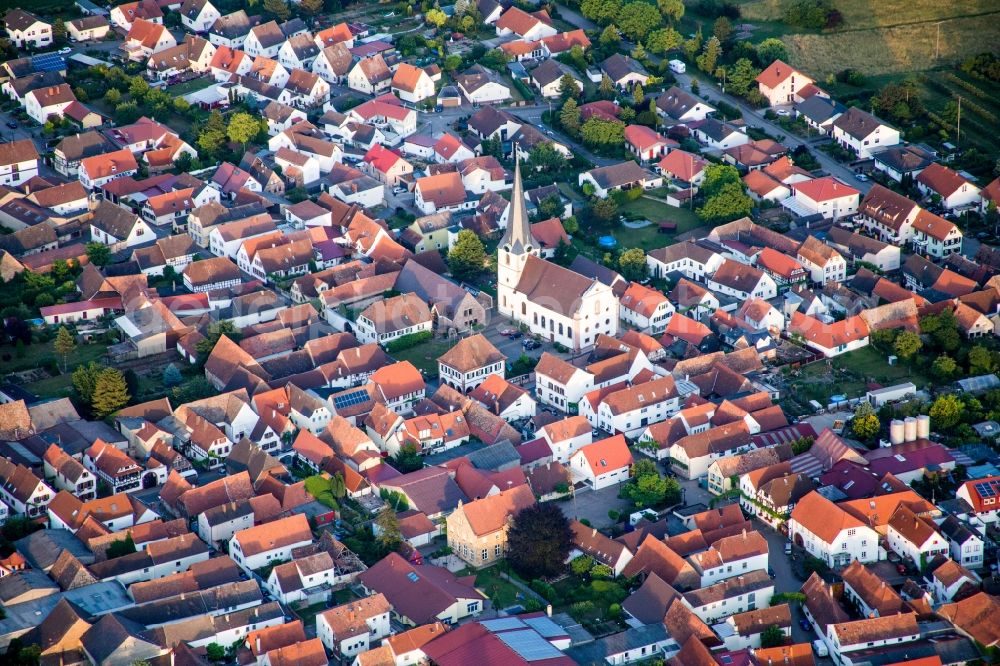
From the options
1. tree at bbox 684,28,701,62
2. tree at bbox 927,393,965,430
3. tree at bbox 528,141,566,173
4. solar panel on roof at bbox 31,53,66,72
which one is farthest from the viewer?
tree at bbox 684,28,701,62

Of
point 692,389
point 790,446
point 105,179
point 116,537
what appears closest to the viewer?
point 116,537

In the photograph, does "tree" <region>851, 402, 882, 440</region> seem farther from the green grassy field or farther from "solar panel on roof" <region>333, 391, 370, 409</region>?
"solar panel on roof" <region>333, 391, 370, 409</region>

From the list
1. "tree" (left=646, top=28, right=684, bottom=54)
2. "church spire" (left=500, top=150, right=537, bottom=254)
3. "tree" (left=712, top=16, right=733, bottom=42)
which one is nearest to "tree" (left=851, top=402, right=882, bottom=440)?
"church spire" (left=500, top=150, right=537, bottom=254)

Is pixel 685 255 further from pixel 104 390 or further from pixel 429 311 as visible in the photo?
pixel 104 390

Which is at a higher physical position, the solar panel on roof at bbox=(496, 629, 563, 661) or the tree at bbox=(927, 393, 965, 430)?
the solar panel on roof at bbox=(496, 629, 563, 661)

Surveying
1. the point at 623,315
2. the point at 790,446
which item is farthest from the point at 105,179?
the point at 790,446

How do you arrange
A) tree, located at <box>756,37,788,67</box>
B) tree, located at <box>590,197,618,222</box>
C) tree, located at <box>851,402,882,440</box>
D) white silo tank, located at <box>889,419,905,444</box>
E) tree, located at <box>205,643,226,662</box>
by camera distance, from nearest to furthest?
tree, located at <box>205,643,226,662</box> → white silo tank, located at <box>889,419,905,444</box> → tree, located at <box>851,402,882,440</box> → tree, located at <box>590,197,618,222</box> → tree, located at <box>756,37,788,67</box>

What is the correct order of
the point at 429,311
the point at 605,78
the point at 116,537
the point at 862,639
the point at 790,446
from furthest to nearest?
the point at 605,78 → the point at 429,311 → the point at 790,446 → the point at 116,537 → the point at 862,639
